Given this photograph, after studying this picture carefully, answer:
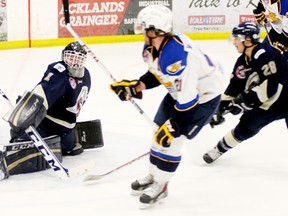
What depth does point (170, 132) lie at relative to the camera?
3129 mm

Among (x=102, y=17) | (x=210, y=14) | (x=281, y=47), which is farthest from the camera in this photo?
(x=210, y=14)

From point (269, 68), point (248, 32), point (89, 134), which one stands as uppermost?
point (248, 32)

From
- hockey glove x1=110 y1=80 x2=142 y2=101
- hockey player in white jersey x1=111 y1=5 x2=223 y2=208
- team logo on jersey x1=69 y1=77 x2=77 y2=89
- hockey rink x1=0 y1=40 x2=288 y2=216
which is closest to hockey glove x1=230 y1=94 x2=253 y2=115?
hockey rink x1=0 y1=40 x2=288 y2=216

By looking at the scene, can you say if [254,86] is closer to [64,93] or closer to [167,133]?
[167,133]

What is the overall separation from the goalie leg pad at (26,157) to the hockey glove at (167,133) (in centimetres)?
86

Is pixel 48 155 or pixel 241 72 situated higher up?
pixel 241 72

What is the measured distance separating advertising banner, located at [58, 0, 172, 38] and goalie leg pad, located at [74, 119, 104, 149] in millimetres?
3672

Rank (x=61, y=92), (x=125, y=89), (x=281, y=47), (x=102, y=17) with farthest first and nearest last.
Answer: (x=102, y=17) < (x=281, y=47) < (x=61, y=92) < (x=125, y=89)

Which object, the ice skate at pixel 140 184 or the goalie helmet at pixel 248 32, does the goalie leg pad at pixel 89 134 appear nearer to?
the ice skate at pixel 140 184

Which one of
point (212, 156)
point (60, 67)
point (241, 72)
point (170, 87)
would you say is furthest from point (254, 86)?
point (60, 67)

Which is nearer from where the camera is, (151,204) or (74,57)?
(151,204)

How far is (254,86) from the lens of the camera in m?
3.87

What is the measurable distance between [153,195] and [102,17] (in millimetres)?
5002

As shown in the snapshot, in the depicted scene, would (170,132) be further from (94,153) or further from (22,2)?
(22,2)
